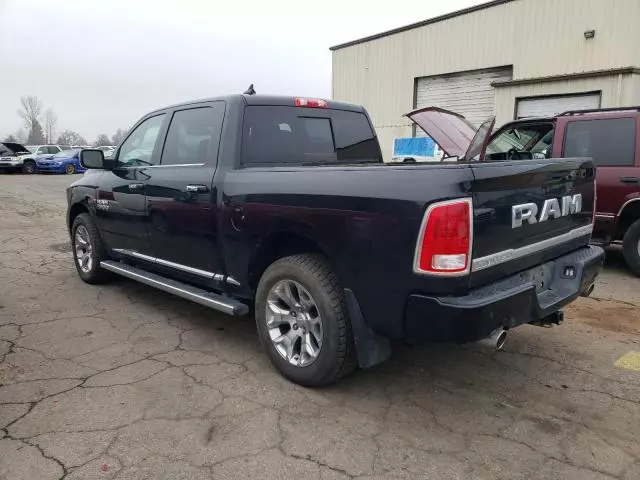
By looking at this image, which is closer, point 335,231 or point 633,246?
point 335,231

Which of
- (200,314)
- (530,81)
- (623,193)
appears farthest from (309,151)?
(530,81)

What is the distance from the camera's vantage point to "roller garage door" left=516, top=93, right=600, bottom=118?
12548mm

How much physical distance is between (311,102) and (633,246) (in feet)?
14.4

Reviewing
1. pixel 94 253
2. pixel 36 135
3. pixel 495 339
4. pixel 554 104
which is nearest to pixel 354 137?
pixel 495 339

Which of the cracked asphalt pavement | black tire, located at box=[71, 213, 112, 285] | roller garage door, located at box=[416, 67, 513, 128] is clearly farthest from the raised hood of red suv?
roller garage door, located at box=[416, 67, 513, 128]

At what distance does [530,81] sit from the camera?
1344cm

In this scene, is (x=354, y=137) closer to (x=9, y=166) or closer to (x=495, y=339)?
(x=495, y=339)

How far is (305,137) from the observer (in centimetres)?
414

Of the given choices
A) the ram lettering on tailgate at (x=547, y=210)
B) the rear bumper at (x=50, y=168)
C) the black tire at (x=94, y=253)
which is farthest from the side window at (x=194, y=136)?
the rear bumper at (x=50, y=168)

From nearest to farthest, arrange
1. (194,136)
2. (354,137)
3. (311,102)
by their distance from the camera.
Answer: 1. (194,136)
2. (311,102)
3. (354,137)

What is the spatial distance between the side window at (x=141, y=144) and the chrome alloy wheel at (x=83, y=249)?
3.67 ft

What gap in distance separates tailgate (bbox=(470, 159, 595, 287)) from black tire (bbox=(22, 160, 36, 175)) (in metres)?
30.9

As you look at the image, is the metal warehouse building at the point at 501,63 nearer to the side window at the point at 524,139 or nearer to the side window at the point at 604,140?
the side window at the point at 524,139

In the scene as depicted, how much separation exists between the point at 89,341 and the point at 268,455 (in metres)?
2.18
